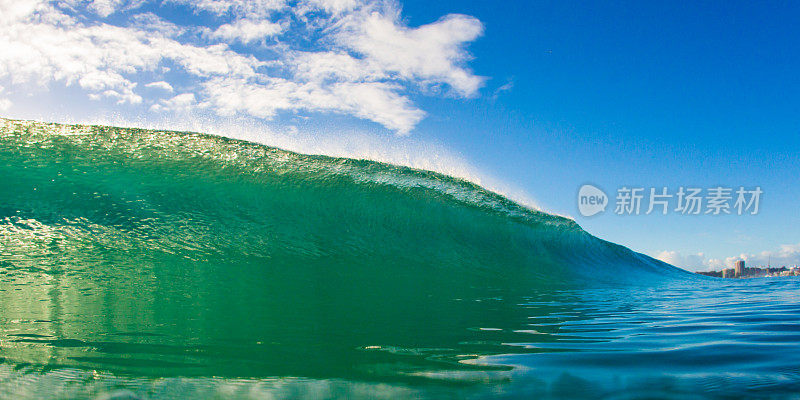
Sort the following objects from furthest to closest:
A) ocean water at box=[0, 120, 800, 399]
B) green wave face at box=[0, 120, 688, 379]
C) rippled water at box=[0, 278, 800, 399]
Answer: green wave face at box=[0, 120, 688, 379] < ocean water at box=[0, 120, 800, 399] < rippled water at box=[0, 278, 800, 399]

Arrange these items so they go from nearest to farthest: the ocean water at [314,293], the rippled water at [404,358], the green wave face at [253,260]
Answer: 1. the rippled water at [404,358]
2. the ocean water at [314,293]
3. the green wave face at [253,260]

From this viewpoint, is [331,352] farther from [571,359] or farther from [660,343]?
[660,343]

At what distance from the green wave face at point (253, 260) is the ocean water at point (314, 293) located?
2cm

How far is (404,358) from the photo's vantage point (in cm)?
184

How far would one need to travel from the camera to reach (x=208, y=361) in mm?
1762

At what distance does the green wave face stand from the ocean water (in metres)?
0.02

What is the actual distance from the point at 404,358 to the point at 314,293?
222 cm

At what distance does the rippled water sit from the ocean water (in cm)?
1

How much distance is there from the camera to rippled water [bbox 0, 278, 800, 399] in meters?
1.41

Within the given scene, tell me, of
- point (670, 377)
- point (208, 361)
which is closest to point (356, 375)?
point (208, 361)

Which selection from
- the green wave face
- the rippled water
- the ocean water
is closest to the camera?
the rippled water

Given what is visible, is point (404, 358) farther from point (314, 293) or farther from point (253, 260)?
point (253, 260)

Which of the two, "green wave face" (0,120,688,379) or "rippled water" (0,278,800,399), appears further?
"green wave face" (0,120,688,379)

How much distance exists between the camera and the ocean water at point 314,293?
1.55 m
